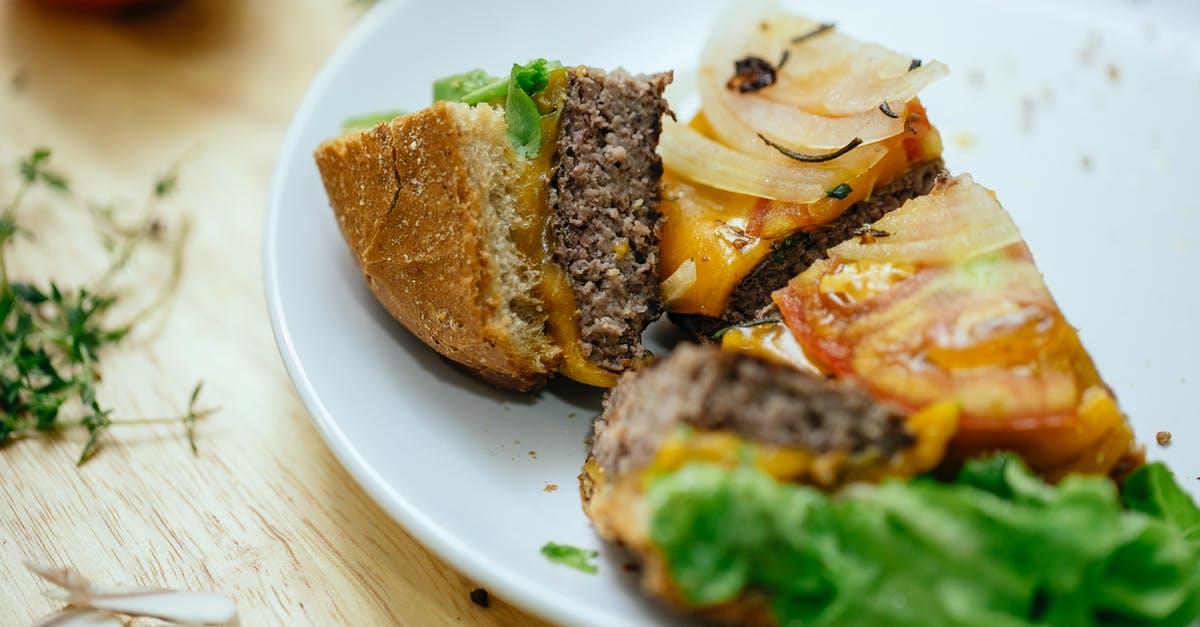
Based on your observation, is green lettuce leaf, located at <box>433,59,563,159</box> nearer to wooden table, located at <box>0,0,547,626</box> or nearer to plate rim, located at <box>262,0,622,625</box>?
plate rim, located at <box>262,0,622,625</box>

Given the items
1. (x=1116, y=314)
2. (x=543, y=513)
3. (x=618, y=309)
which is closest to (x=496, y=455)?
(x=543, y=513)

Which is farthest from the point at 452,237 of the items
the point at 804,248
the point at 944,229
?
the point at 944,229

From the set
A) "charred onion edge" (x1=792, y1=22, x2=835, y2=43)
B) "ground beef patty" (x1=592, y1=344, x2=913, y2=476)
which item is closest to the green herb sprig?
"ground beef patty" (x1=592, y1=344, x2=913, y2=476)

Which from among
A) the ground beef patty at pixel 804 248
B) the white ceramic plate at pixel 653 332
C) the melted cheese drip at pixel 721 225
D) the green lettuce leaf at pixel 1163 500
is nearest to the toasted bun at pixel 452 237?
the white ceramic plate at pixel 653 332

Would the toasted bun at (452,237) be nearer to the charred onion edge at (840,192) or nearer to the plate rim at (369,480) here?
the plate rim at (369,480)

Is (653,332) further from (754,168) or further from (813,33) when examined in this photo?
(813,33)

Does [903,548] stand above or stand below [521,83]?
below

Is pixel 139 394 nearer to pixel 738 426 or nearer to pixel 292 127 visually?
pixel 292 127
